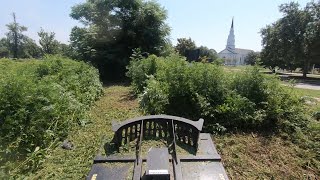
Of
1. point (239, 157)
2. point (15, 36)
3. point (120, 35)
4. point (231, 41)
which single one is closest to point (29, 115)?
point (239, 157)

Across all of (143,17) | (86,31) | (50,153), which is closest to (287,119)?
(50,153)

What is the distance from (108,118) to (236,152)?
139 inches

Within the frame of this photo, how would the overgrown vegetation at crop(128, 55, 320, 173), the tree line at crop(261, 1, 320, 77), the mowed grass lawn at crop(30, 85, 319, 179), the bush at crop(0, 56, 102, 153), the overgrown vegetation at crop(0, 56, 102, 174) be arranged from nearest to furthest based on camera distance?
1. the mowed grass lawn at crop(30, 85, 319, 179)
2. the overgrown vegetation at crop(0, 56, 102, 174)
3. the bush at crop(0, 56, 102, 153)
4. the overgrown vegetation at crop(128, 55, 320, 173)
5. the tree line at crop(261, 1, 320, 77)

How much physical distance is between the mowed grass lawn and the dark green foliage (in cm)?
49

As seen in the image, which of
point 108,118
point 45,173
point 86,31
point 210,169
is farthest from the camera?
point 86,31

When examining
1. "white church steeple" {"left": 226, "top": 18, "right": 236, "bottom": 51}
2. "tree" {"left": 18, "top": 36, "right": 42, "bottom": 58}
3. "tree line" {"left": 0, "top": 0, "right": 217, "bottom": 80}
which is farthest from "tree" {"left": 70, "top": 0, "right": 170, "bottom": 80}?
"white church steeple" {"left": 226, "top": 18, "right": 236, "bottom": 51}

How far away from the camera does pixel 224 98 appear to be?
5.61 meters

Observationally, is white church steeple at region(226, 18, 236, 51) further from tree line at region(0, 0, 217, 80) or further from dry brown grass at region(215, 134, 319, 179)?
dry brown grass at region(215, 134, 319, 179)

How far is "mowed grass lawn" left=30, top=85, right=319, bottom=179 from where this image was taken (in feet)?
12.1

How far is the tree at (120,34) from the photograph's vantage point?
18.0 metres

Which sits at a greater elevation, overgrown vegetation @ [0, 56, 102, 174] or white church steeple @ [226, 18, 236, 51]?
white church steeple @ [226, 18, 236, 51]

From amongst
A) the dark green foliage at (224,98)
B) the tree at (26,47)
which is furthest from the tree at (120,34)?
the tree at (26,47)

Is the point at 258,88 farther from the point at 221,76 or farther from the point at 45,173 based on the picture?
the point at 45,173

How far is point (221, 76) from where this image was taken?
5.80m
